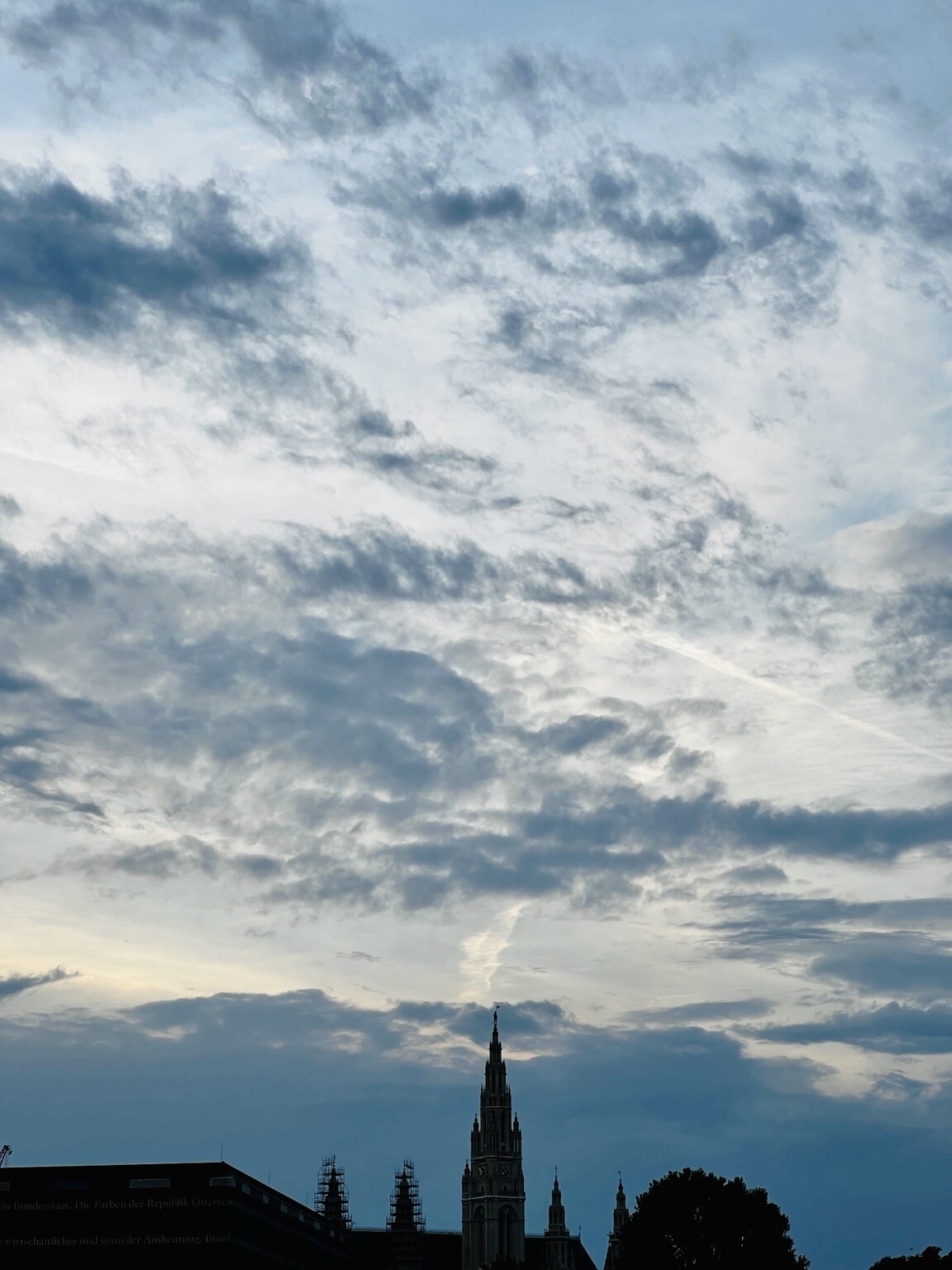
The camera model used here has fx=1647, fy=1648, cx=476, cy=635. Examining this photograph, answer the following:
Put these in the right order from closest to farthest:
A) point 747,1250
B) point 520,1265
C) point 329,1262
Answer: point 747,1250 < point 520,1265 < point 329,1262

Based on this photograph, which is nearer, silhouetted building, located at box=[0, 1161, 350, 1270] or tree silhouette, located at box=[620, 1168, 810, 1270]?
silhouetted building, located at box=[0, 1161, 350, 1270]

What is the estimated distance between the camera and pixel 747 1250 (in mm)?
156000

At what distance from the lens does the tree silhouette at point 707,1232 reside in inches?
6147

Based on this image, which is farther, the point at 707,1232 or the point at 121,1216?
the point at 707,1232

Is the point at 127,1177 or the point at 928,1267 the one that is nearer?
the point at 127,1177

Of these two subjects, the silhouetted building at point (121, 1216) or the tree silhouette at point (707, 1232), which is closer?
the silhouetted building at point (121, 1216)

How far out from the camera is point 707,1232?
15788 centimetres

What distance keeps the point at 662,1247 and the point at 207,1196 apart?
43881 millimetres

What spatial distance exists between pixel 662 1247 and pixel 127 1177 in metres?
51.1

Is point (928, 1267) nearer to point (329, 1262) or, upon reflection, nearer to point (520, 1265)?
point (520, 1265)

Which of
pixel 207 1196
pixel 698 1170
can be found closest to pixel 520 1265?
pixel 698 1170

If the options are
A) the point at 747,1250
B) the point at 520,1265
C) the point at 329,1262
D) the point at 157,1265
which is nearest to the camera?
the point at 157,1265

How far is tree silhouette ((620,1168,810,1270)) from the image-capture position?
15612 centimetres

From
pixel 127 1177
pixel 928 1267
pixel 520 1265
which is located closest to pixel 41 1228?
pixel 127 1177
